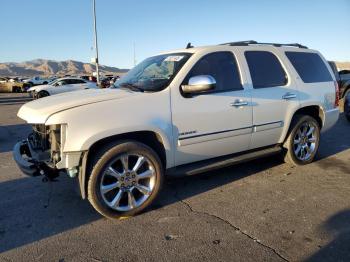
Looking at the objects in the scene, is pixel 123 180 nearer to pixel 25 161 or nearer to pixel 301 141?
pixel 25 161

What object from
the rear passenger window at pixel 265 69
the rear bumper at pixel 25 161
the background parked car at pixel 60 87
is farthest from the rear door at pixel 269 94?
the background parked car at pixel 60 87

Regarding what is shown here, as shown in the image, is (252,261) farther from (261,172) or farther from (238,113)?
(261,172)

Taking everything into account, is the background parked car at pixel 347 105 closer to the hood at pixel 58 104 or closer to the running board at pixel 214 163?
the running board at pixel 214 163

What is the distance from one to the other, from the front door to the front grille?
1486 mm

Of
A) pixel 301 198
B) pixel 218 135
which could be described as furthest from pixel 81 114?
pixel 301 198

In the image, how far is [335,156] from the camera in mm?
6297

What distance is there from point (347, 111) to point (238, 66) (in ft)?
22.9

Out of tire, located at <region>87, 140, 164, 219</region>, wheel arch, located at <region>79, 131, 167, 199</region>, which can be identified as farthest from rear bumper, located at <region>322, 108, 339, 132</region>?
tire, located at <region>87, 140, 164, 219</region>

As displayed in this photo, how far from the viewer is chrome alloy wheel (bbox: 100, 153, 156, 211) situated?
12.4 feet

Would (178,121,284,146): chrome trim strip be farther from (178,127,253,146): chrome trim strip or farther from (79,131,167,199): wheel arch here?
(79,131,167,199): wheel arch

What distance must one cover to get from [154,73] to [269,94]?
1.67 meters

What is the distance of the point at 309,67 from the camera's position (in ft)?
18.6

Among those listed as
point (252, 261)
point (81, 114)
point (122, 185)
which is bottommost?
point (252, 261)

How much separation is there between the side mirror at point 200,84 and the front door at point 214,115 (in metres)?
0.12
